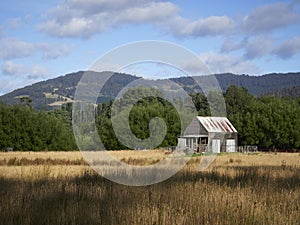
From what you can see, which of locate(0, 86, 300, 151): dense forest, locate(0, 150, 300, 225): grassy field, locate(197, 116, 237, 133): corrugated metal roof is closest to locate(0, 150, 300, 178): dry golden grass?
locate(0, 150, 300, 225): grassy field

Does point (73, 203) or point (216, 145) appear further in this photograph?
point (216, 145)

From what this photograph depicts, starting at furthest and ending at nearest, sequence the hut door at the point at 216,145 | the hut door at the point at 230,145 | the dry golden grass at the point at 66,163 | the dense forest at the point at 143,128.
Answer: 1. the dense forest at the point at 143,128
2. the hut door at the point at 230,145
3. the hut door at the point at 216,145
4. the dry golden grass at the point at 66,163

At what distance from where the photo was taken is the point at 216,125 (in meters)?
66.9

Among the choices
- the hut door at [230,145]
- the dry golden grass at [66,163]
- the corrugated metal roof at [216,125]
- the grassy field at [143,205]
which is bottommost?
the hut door at [230,145]

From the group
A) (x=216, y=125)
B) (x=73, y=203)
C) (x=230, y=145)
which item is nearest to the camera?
(x=73, y=203)

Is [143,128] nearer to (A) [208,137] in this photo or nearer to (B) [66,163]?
(A) [208,137]

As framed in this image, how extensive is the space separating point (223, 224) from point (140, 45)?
9829 mm

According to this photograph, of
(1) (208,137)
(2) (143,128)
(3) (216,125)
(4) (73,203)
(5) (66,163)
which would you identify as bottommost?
(5) (66,163)

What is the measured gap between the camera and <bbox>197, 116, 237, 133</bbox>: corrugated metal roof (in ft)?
211

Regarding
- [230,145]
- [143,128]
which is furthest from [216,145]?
[143,128]

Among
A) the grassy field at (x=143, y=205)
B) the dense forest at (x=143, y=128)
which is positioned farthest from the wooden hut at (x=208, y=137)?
the grassy field at (x=143, y=205)

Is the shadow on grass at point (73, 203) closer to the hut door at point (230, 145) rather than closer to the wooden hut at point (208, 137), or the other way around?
the wooden hut at point (208, 137)

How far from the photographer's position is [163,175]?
12789mm

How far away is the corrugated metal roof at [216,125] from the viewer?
211ft
